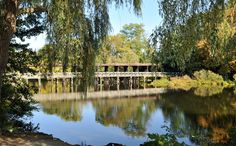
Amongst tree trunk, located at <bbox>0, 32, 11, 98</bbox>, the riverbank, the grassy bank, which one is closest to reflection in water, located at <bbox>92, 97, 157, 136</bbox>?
the riverbank

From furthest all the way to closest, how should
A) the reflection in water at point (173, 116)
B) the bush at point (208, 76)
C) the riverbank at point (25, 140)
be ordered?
the bush at point (208, 76)
the reflection in water at point (173, 116)
the riverbank at point (25, 140)

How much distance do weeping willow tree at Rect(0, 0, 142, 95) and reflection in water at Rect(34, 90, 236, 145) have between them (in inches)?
259

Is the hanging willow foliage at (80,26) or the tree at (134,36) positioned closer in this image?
the hanging willow foliage at (80,26)

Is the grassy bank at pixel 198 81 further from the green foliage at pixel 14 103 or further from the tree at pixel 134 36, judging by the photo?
the green foliage at pixel 14 103

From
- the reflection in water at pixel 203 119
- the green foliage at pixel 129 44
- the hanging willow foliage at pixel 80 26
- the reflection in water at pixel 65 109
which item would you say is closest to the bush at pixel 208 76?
the green foliage at pixel 129 44

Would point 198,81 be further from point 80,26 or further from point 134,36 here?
point 80,26

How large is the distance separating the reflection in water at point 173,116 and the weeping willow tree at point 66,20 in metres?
6.58

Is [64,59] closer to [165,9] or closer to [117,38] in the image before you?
[165,9]

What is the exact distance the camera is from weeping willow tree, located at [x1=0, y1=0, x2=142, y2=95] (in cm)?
816

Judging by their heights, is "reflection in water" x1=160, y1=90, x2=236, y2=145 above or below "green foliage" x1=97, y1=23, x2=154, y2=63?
below

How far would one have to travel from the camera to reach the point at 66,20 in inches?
321

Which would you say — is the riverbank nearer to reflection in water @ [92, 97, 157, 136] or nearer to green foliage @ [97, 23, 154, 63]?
reflection in water @ [92, 97, 157, 136]

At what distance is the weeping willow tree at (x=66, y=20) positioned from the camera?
8164 mm

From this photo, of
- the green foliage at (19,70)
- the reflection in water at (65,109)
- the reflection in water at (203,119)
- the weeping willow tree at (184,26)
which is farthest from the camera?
the reflection in water at (65,109)
